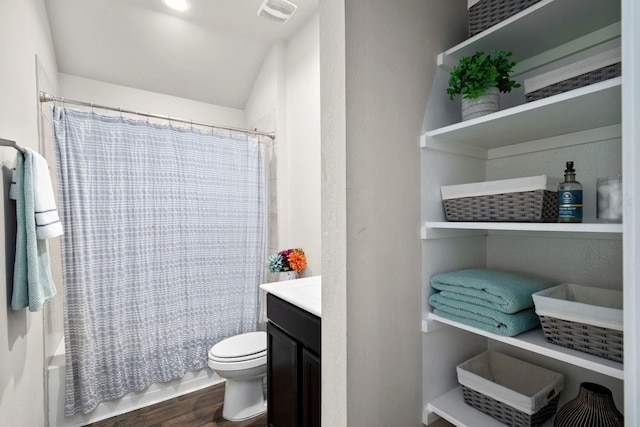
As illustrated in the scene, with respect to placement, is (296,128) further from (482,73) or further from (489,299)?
(489,299)

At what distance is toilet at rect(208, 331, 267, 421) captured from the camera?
6.00 ft

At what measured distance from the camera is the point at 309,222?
7.36 feet

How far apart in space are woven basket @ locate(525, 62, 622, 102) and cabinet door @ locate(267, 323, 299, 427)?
130cm

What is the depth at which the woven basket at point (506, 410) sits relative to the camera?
911mm

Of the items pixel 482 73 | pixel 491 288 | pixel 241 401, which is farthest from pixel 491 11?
pixel 241 401

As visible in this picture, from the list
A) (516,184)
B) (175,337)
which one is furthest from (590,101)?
(175,337)

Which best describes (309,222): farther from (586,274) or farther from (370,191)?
(586,274)

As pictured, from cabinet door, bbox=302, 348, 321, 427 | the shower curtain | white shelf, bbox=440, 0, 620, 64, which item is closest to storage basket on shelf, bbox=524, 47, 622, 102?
white shelf, bbox=440, 0, 620, 64

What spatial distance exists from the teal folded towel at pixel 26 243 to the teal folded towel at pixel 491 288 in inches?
64.4

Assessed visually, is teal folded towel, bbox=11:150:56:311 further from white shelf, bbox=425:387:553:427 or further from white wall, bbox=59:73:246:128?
white shelf, bbox=425:387:553:427

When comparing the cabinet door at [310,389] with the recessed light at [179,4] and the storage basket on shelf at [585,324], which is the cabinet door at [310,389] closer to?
the storage basket on shelf at [585,324]

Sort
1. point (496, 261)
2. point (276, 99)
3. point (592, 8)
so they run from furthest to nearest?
point (276, 99) → point (496, 261) → point (592, 8)

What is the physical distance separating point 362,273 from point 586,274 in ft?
2.55

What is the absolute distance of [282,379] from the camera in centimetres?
148
